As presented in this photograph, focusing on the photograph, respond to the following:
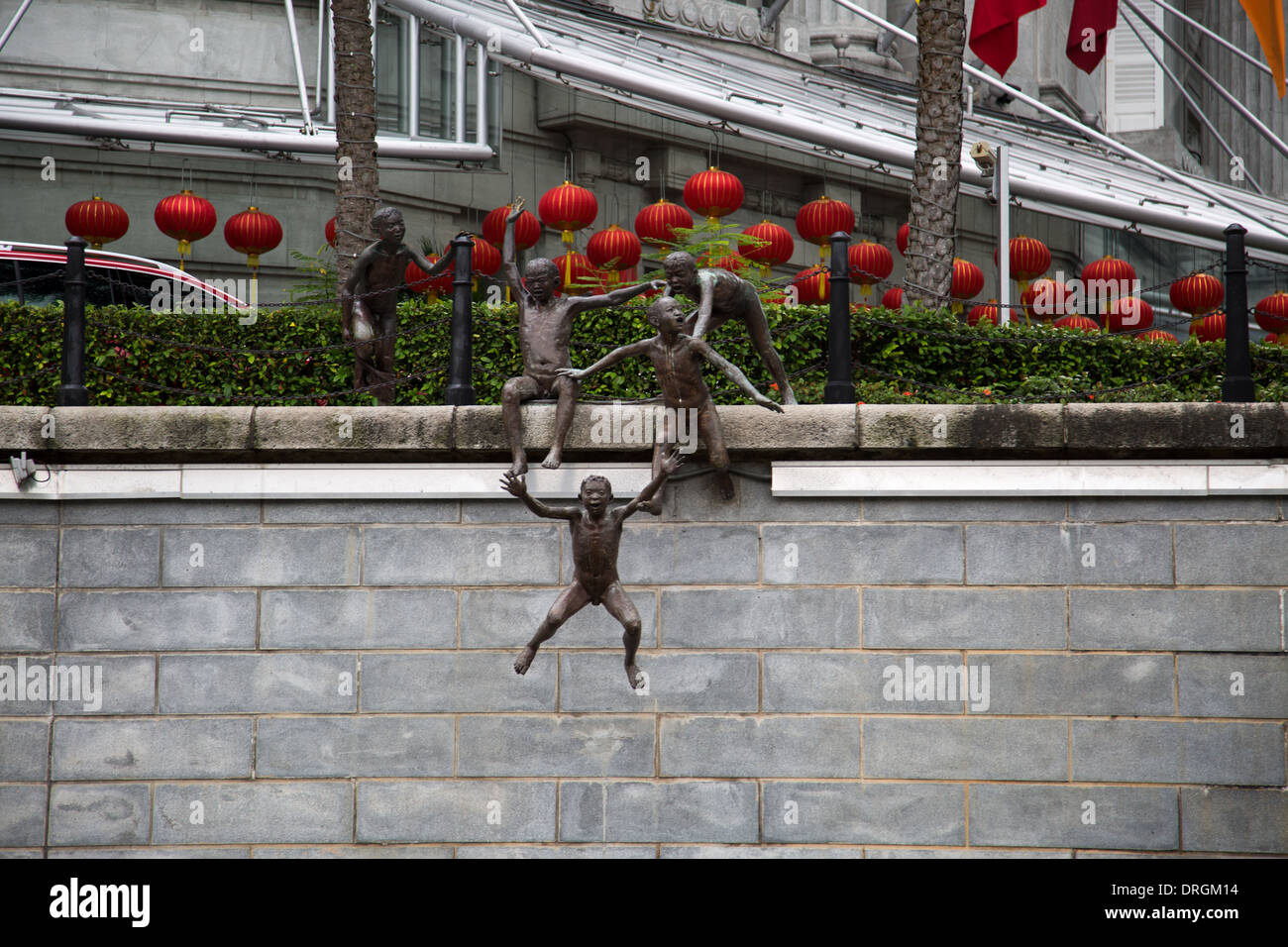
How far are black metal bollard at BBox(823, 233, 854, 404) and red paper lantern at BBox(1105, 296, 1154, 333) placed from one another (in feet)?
20.4

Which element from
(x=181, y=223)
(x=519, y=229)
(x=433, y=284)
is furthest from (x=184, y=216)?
(x=433, y=284)

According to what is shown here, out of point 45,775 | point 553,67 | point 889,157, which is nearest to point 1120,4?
point 889,157

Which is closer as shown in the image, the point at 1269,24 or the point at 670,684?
the point at 670,684

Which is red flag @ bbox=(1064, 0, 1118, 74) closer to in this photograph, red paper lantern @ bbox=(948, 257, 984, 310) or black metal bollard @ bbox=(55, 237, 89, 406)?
red paper lantern @ bbox=(948, 257, 984, 310)

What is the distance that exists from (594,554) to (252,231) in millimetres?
8190

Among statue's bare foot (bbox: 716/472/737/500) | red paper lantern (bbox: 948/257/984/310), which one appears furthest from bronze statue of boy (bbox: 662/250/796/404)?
red paper lantern (bbox: 948/257/984/310)

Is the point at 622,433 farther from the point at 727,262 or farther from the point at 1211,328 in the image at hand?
the point at 1211,328

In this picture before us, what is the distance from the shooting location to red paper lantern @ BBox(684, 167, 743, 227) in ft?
46.5

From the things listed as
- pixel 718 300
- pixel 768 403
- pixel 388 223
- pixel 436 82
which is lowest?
pixel 768 403

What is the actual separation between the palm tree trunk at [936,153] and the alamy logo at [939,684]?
370cm

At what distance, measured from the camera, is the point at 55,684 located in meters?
8.57

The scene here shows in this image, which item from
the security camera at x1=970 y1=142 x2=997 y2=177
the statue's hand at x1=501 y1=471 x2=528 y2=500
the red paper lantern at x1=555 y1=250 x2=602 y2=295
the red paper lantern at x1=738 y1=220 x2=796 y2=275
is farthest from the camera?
the red paper lantern at x1=738 y1=220 x2=796 y2=275

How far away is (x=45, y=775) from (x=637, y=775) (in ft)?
11.6

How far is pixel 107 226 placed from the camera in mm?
14523
